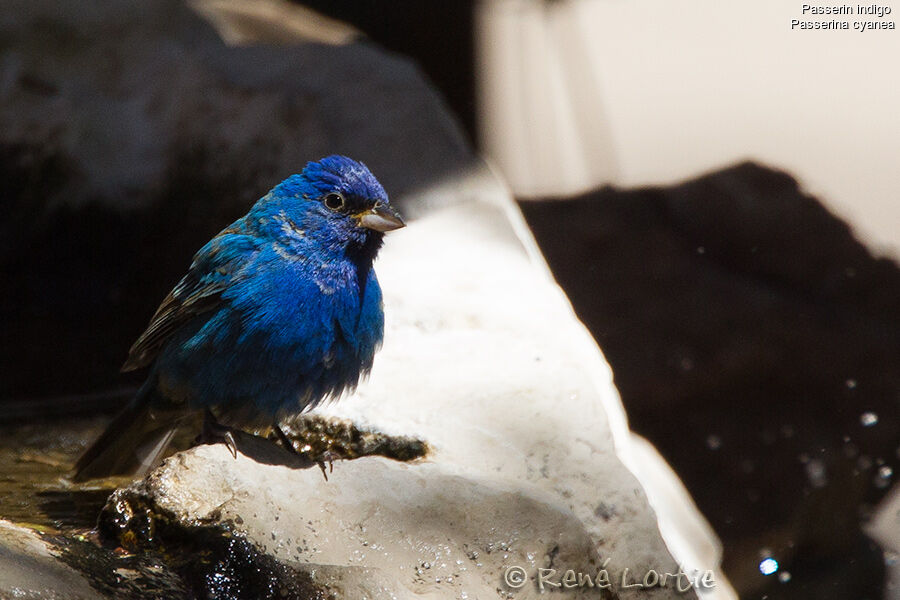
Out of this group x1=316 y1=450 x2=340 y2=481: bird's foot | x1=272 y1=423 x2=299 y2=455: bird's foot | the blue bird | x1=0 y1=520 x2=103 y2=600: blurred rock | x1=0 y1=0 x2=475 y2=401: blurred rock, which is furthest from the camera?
x1=0 y1=0 x2=475 y2=401: blurred rock

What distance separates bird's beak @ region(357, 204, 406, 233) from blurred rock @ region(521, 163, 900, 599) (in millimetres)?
2350

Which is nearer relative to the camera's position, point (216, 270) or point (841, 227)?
point (216, 270)

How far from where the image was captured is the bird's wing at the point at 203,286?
2.97 m

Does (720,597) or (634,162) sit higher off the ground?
(634,162)

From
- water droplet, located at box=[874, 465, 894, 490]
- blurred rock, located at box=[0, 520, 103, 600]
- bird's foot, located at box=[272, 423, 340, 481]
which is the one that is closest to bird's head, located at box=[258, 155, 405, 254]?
bird's foot, located at box=[272, 423, 340, 481]

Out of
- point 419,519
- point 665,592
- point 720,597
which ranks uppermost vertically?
point 419,519

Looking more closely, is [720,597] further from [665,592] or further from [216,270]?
[216,270]

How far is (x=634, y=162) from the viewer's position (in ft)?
19.0

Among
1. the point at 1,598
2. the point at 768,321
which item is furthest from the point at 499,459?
the point at 768,321

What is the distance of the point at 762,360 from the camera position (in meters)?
4.88

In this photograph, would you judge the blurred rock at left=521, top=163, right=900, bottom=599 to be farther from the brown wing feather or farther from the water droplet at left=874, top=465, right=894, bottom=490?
the brown wing feather

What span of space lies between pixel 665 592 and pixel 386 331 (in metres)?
1.34

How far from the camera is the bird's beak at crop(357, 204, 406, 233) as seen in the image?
296 centimetres

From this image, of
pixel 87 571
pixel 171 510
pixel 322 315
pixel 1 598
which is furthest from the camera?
pixel 322 315
